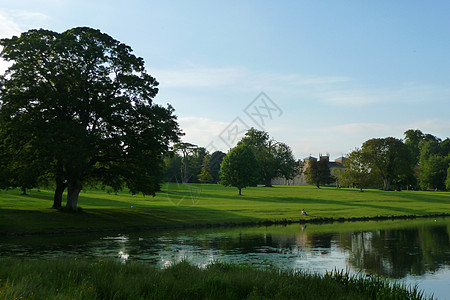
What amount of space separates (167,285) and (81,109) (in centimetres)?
3107

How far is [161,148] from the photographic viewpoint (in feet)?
140

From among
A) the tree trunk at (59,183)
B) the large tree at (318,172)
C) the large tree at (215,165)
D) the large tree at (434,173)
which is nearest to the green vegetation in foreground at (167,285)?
the tree trunk at (59,183)

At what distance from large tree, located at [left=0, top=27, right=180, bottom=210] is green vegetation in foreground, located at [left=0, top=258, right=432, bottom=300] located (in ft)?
78.4

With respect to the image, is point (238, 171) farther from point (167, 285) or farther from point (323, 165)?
point (167, 285)

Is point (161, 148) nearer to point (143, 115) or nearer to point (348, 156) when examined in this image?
point (143, 115)

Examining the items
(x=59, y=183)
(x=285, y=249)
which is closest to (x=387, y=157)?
(x=59, y=183)

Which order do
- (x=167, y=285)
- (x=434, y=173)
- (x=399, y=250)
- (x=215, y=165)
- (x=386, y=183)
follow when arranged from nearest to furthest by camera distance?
1. (x=167, y=285)
2. (x=399, y=250)
3. (x=386, y=183)
4. (x=434, y=173)
5. (x=215, y=165)

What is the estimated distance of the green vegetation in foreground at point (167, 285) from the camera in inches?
448

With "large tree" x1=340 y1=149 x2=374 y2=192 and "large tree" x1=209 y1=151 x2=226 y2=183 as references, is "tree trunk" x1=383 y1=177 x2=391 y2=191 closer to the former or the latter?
"large tree" x1=340 y1=149 x2=374 y2=192

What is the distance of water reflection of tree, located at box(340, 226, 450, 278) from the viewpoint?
74.0ft

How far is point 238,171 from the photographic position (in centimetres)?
9125

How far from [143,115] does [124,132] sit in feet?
8.30

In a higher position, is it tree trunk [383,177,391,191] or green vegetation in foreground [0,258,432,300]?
tree trunk [383,177,391,191]

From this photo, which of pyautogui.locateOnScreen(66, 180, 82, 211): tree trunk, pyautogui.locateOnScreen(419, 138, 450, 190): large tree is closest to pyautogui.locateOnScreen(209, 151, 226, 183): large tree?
pyautogui.locateOnScreen(419, 138, 450, 190): large tree
